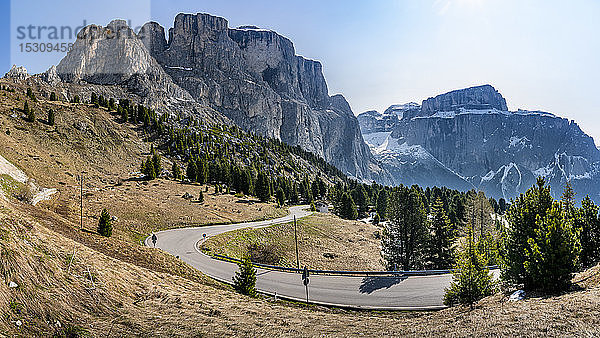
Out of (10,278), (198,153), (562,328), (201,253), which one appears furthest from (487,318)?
(198,153)

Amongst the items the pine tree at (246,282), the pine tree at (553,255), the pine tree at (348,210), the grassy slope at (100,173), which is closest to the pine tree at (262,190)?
the grassy slope at (100,173)

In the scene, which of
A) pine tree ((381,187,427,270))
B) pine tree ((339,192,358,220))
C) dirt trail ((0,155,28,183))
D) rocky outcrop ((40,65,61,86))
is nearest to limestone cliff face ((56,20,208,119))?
rocky outcrop ((40,65,61,86))

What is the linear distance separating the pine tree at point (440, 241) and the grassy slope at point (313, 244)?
8.47m

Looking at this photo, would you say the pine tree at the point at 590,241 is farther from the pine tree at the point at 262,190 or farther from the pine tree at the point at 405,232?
the pine tree at the point at 262,190

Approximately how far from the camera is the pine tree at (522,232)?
1834 cm

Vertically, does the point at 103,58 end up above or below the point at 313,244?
above

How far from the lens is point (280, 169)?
131 meters

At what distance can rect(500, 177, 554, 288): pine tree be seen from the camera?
1834 centimetres

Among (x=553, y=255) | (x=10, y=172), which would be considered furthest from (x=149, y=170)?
(x=553, y=255)

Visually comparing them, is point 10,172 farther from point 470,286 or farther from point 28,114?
point 28,114

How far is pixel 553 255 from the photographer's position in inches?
635

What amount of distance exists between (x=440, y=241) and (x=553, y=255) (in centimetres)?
1709

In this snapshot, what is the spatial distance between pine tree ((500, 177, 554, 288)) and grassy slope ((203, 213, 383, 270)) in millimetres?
20630

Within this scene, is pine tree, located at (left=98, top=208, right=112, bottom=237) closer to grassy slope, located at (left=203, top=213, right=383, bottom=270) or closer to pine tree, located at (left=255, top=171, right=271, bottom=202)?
grassy slope, located at (left=203, top=213, right=383, bottom=270)
